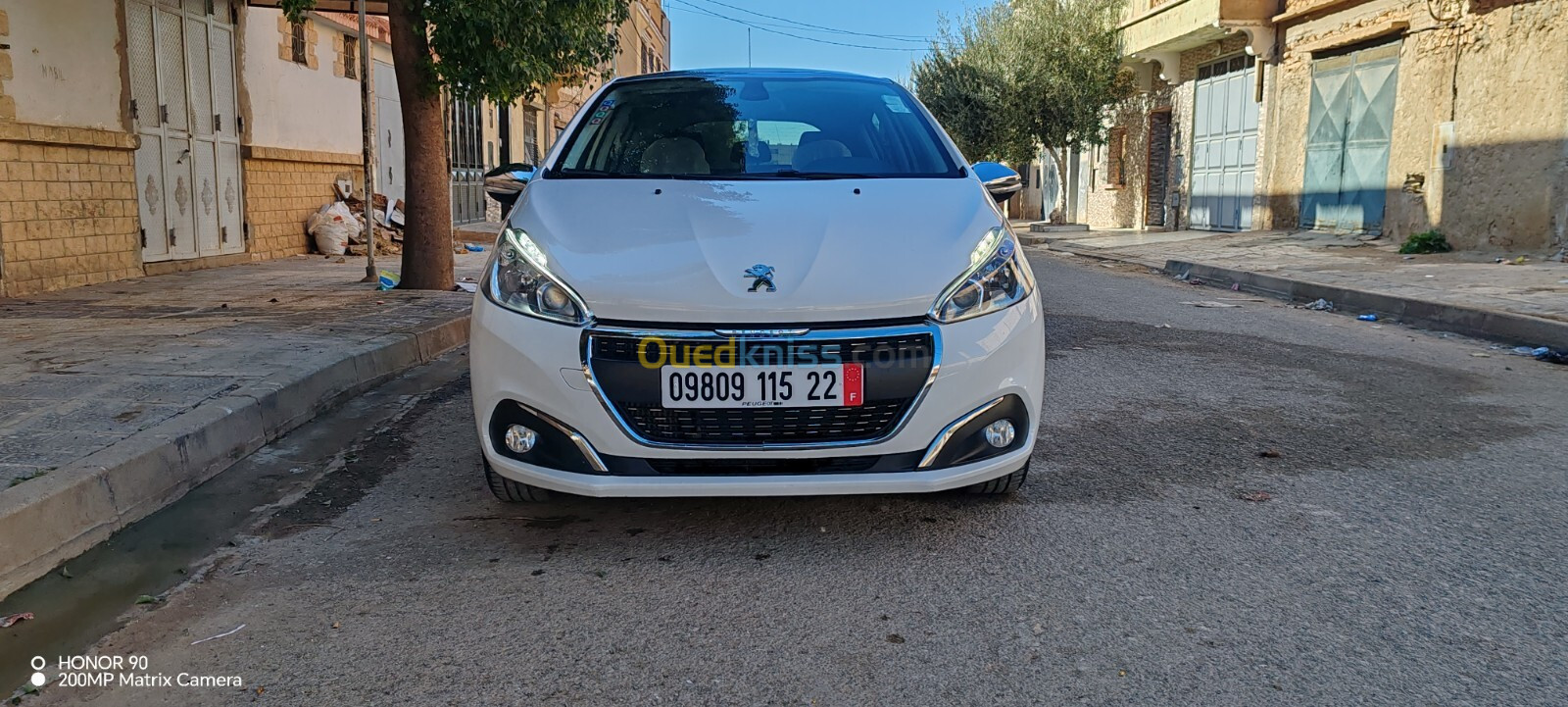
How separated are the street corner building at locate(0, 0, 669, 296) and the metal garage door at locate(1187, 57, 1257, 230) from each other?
12096 millimetres

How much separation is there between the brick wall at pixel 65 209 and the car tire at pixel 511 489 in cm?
712

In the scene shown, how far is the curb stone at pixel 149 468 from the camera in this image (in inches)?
117

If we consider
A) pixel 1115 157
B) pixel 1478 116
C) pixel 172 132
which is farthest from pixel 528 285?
pixel 1115 157

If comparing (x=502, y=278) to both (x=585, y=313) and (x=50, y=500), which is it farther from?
(x=50, y=500)

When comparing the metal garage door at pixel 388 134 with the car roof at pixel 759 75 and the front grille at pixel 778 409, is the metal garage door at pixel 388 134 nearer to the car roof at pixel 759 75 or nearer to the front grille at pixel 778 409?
the car roof at pixel 759 75

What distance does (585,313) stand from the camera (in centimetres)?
282

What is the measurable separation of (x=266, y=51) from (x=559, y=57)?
5412mm

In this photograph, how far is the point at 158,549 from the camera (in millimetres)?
3143

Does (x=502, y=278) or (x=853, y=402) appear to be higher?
(x=502, y=278)

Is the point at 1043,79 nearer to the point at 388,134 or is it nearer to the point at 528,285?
the point at 388,134

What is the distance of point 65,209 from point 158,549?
7.37m

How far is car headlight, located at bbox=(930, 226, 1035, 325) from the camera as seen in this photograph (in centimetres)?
288

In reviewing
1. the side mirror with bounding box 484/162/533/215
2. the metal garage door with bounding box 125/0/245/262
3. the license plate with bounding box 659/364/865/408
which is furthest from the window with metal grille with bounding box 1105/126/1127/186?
the license plate with bounding box 659/364/865/408

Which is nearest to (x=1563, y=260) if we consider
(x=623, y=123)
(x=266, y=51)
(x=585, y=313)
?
(x=623, y=123)
